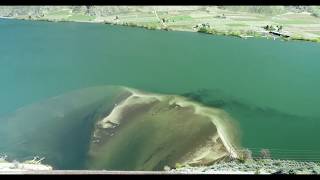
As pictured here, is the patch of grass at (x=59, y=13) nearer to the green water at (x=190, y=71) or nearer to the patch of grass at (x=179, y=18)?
the green water at (x=190, y=71)

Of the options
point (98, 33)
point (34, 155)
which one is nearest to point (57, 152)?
point (34, 155)

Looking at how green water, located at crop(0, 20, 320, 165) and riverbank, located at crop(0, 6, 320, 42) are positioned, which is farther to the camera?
riverbank, located at crop(0, 6, 320, 42)

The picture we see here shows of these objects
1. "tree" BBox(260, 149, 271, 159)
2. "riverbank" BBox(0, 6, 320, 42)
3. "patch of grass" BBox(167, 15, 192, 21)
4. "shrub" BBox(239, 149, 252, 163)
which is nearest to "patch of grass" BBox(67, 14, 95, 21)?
"riverbank" BBox(0, 6, 320, 42)

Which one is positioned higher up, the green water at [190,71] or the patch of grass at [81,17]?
the patch of grass at [81,17]

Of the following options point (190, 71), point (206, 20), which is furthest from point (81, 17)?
point (190, 71)

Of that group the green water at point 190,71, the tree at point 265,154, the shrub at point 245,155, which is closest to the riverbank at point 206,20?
the green water at point 190,71

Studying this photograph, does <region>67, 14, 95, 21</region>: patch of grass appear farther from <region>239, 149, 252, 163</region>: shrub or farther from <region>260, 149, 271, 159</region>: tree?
<region>239, 149, 252, 163</region>: shrub

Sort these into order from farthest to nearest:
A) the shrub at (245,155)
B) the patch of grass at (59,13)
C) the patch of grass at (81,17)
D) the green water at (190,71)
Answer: the patch of grass at (59,13)
the patch of grass at (81,17)
the green water at (190,71)
the shrub at (245,155)
